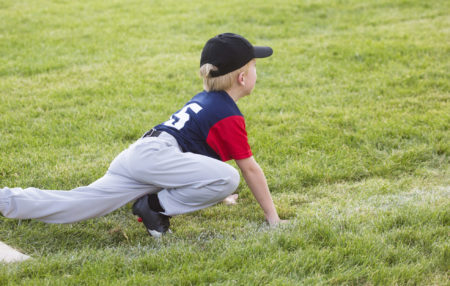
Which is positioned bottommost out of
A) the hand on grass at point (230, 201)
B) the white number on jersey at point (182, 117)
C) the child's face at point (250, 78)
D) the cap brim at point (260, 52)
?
the hand on grass at point (230, 201)

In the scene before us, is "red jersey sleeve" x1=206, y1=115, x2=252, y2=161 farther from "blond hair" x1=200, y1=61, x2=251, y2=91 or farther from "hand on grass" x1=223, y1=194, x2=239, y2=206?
"hand on grass" x1=223, y1=194, x2=239, y2=206

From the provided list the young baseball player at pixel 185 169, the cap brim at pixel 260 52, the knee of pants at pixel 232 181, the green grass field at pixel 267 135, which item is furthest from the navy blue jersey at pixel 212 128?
the green grass field at pixel 267 135

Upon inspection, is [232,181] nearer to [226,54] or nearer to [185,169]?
[185,169]

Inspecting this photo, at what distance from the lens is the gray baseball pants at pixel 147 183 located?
2973mm

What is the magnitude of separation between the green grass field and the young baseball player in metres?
0.23

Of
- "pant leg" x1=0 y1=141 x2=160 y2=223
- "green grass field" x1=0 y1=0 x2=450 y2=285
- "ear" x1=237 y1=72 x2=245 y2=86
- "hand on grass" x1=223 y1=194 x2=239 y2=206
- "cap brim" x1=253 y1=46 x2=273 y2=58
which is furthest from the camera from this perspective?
"hand on grass" x1=223 y1=194 x2=239 y2=206

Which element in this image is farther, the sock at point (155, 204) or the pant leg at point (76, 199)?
the sock at point (155, 204)

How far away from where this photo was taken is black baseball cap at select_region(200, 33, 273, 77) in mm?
3096

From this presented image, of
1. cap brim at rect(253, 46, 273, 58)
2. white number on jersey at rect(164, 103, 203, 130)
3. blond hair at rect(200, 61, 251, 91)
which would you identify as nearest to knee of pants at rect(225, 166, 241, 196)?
white number on jersey at rect(164, 103, 203, 130)

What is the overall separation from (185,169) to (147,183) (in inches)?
11.8

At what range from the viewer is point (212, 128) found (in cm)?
304

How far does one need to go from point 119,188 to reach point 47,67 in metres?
4.23

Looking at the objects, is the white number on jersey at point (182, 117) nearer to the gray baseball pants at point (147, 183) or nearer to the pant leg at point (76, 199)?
the gray baseball pants at point (147, 183)

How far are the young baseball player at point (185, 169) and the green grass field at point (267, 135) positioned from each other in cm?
23
